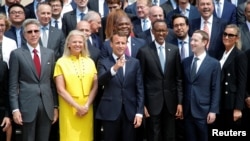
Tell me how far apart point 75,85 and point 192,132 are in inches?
67.2

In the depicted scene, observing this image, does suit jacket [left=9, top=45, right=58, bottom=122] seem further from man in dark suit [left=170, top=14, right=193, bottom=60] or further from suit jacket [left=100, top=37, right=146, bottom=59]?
man in dark suit [left=170, top=14, right=193, bottom=60]

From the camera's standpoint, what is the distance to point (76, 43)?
718cm

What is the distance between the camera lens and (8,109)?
720 cm

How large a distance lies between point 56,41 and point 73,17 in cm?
94

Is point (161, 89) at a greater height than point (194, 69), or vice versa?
point (194, 69)

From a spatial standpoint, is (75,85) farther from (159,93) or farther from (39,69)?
(159,93)

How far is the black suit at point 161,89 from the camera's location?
293 inches

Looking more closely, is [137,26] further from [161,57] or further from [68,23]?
[161,57]

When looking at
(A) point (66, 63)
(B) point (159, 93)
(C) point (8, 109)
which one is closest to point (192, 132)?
(B) point (159, 93)

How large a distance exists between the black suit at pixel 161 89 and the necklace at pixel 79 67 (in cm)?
82

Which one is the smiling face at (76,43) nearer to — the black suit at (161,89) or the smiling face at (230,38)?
the black suit at (161,89)

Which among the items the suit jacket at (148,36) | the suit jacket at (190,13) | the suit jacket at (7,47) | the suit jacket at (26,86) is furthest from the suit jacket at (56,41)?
the suit jacket at (190,13)

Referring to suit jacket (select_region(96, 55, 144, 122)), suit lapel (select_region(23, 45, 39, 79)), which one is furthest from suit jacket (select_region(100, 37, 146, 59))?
suit lapel (select_region(23, 45, 39, 79))

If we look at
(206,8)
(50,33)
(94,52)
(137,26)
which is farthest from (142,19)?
(50,33)
